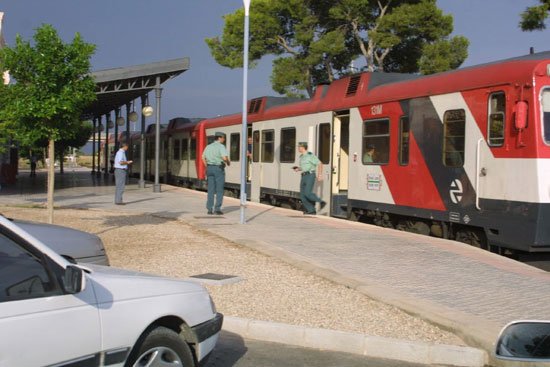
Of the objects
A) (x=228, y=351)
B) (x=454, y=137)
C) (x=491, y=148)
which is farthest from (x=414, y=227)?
(x=228, y=351)

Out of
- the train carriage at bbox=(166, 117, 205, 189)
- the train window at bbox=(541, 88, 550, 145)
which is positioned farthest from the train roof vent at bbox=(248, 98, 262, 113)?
the train window at bbox=(541, 88, 550, 145)

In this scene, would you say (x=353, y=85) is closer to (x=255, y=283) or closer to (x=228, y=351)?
(x=255, y=283)

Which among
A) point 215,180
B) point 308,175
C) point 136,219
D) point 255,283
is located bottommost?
point 255,283

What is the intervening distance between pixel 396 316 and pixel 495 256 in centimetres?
387

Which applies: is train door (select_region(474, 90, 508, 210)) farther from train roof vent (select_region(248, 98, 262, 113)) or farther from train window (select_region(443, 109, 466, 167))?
train roof vent (select_region(248, 98, 262, 113))

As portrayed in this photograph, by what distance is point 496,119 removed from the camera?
380 inches

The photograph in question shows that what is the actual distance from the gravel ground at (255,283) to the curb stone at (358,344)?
186 mm

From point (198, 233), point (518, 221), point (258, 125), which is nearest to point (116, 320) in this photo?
point (518, 221)

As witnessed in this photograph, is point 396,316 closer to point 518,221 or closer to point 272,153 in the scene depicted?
point 518,221

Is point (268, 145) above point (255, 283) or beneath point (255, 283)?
above

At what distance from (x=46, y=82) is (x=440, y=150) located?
260 inches

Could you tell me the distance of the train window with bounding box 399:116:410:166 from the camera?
38.8 feet

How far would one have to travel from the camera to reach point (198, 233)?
11859 mm

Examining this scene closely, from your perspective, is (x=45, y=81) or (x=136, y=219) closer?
(x=45, y=81)
